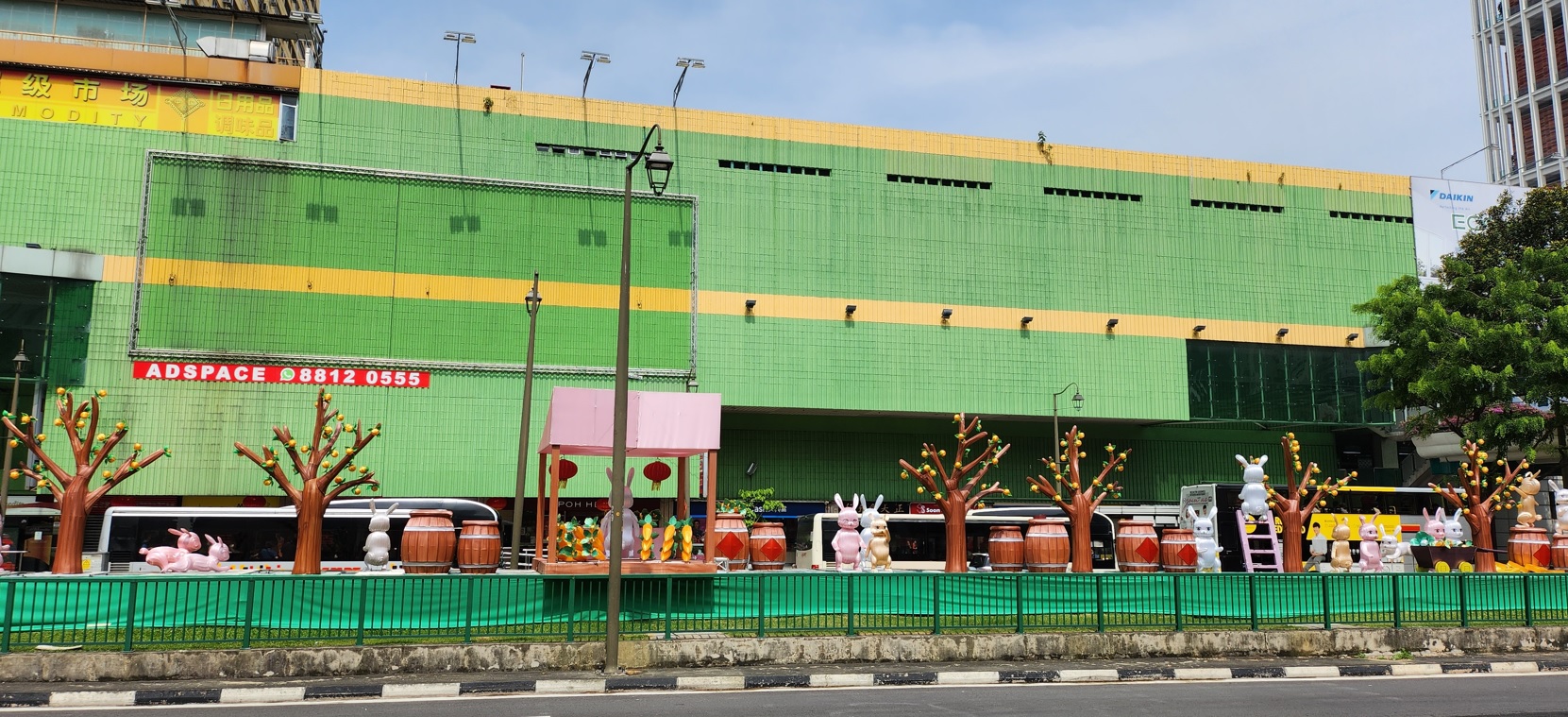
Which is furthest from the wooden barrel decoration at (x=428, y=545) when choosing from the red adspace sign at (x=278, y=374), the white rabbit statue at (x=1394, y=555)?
the red adspace sign at (x=278, y=374)

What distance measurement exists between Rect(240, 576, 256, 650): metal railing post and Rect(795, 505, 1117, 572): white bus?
826 inches

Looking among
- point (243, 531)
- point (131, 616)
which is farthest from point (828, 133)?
point (131, 616)

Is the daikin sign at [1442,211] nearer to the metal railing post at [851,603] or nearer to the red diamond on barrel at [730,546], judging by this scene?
the red diamond on barrel at [730,546]

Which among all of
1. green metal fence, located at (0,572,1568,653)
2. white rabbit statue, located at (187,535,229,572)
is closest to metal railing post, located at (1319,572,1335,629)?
green metal fence, located at (0,572,1568,653)

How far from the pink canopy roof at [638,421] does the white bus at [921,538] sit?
15867 mm

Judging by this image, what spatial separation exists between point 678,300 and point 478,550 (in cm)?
2720

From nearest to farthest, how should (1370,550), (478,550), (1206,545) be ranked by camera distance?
1. (478,550)
2. (1206,545)
3. (1370,550)

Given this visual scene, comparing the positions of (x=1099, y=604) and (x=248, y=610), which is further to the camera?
(x=1099, y=604)

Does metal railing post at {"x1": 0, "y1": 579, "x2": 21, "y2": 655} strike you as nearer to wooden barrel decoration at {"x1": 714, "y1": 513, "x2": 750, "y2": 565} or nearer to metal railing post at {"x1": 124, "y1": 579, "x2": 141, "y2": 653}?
metal railing post at {"x1": 124, "y1": 579, "x2": 141, "y2": 653}

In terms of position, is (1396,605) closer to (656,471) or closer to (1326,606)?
(1326,606)

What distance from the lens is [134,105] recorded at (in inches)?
1624

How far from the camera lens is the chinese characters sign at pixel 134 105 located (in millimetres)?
40375

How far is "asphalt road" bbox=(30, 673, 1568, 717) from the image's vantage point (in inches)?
452

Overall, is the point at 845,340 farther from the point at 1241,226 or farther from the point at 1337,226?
the point at 1337,226
